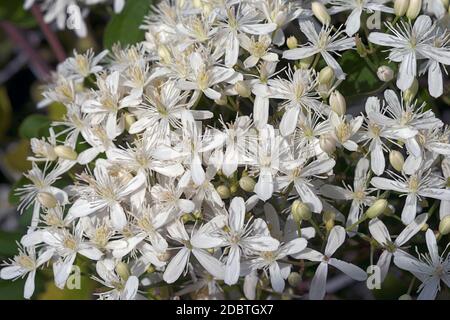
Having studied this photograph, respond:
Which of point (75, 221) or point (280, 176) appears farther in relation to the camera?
point (75, 221)

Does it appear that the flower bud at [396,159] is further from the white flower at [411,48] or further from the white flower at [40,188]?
the white flower at [40,188]

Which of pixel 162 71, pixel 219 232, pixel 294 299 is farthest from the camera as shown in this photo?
pixel 294 299

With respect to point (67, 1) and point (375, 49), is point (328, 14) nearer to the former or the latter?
point (375, 49)

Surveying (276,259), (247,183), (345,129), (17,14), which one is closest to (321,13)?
(345,129)

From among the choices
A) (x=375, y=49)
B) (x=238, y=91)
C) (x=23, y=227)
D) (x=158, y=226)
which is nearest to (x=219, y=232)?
→ (x=158, y=226)

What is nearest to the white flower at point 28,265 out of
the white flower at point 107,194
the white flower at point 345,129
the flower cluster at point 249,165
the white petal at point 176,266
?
the flower cluster at point 249,165

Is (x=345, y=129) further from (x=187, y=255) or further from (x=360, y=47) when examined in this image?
(x=187, y=255)
